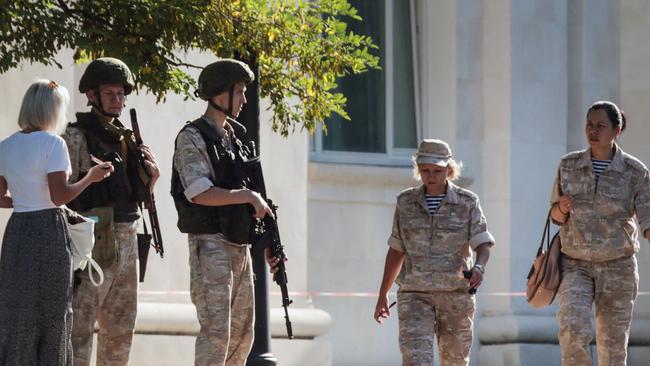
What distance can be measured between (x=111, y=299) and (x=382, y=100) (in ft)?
28.2

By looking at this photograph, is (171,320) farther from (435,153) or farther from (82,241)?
(82,241)

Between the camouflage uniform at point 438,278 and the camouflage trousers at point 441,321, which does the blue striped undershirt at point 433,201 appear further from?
the camouflage trousers at point 441,321

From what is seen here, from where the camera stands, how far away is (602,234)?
10.9m

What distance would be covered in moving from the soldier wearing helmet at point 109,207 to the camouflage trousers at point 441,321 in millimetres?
2014

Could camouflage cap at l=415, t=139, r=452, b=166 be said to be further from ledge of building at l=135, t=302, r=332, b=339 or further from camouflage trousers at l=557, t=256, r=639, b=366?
ledge of building at l=135, t=302, r=332, b=339

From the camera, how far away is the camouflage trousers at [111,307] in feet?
29.9

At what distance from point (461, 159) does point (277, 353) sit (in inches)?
142

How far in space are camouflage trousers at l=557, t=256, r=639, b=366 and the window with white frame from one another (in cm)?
625

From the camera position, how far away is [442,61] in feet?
56.8

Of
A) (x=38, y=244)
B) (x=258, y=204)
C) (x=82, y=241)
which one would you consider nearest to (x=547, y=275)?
(x=258, y=204)

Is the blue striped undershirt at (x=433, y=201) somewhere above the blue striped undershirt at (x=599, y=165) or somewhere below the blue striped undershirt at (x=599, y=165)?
below

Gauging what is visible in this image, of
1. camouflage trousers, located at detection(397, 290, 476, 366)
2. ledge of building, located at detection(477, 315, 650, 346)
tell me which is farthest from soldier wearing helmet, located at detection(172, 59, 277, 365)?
ledge of building, located at detection(477, 315, 650, 346)

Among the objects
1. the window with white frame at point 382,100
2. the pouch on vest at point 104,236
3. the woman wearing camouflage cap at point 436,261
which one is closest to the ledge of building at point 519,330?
the window with white frame at point 382,100

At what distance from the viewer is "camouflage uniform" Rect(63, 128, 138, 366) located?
9172 millimetres
